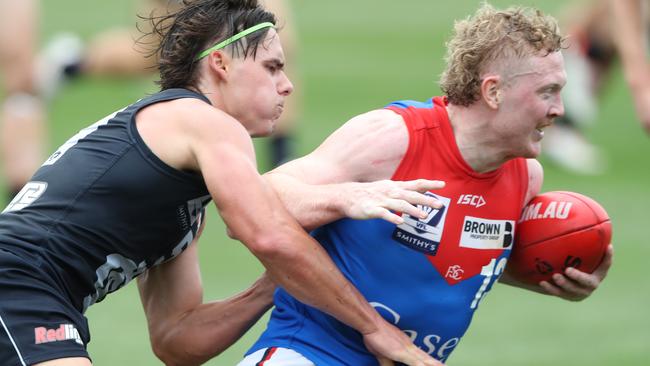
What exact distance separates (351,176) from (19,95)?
188 inches

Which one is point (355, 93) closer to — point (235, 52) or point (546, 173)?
point (546, 173)

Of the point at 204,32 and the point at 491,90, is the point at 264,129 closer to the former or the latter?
the point at 204,32

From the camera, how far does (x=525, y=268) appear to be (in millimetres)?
5027

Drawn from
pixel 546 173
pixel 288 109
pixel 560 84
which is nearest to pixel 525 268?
pixel 560 84

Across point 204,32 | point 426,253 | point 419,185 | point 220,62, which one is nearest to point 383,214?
point 419,185

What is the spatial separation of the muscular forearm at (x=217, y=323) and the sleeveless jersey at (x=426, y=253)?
0.29m

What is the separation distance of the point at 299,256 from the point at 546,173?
7.82 meters

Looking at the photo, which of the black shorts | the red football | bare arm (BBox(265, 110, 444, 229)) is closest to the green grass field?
the red football

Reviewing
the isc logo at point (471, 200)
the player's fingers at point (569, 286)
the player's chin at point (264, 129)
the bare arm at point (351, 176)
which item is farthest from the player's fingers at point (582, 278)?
the player's chin at point (264, 129)

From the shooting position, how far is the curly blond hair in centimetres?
464

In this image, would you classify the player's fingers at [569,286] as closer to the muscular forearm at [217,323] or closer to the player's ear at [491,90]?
the player's ear at [491,90]

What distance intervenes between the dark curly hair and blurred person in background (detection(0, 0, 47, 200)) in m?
4.05

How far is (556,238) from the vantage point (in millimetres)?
4938

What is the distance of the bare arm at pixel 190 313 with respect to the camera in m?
5.10
